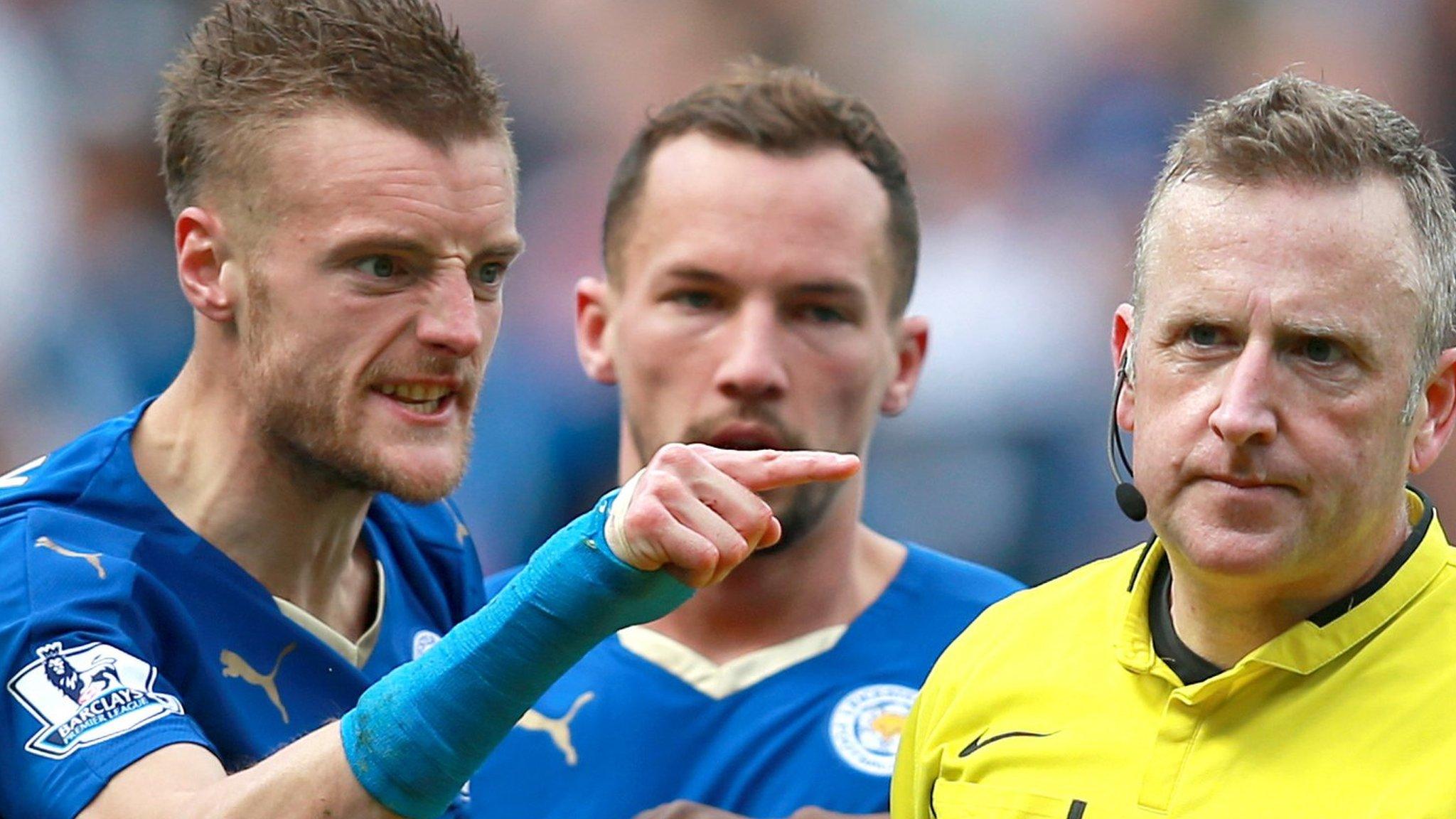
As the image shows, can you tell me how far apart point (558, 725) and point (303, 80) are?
1307 mm

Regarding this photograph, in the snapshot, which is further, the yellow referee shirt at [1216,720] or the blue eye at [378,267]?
A: the blue eye at [378,267]

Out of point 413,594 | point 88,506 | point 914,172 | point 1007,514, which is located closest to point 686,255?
point 413,594

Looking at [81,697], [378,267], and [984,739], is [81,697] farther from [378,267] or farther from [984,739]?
[984,739]

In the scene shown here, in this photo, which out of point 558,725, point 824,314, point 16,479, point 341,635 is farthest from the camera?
point 824,314

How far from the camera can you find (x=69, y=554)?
2883 millimetres

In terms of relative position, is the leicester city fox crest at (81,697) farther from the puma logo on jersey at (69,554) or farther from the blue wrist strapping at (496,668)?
the blue wrist strapping at (496,668)

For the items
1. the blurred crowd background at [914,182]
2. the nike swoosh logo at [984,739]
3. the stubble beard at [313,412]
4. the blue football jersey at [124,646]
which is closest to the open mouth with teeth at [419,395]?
the stubble beard at [313,412]

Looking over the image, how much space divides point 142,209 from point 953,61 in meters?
2.94

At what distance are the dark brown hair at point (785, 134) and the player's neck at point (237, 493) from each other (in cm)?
95

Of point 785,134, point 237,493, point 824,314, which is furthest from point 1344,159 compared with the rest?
point 237,493

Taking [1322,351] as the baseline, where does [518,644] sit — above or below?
below

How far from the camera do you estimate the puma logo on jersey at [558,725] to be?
3.62 meters

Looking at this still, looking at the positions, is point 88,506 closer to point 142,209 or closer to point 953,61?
point 142,209

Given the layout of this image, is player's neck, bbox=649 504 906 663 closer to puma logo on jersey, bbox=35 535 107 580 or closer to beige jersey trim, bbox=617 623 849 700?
beige jersey trim, bbox=617 623 849 700
